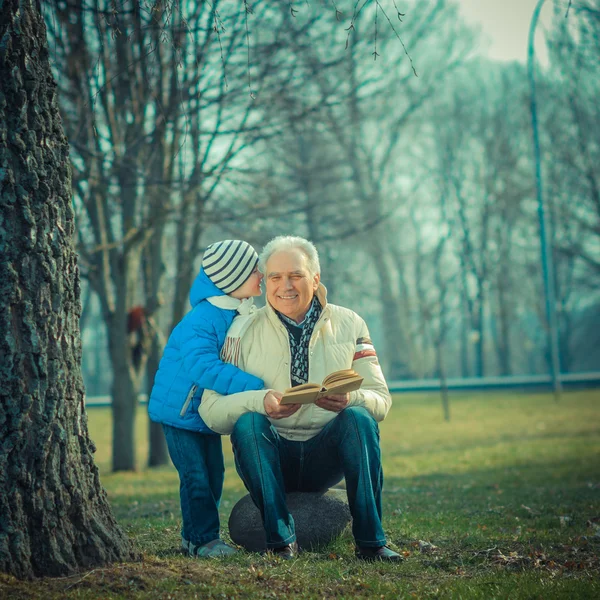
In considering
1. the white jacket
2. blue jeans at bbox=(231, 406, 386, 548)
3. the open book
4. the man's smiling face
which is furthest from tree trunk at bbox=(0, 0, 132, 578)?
the man's smiling face

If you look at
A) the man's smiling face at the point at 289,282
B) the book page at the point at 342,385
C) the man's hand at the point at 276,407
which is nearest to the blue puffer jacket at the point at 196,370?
the man's hand at the point at 276,407

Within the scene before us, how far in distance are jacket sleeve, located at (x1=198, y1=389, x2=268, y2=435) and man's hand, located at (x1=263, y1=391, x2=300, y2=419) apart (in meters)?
0.04

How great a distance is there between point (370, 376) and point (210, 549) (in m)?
1.30

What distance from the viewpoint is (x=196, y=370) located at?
445 centimetres

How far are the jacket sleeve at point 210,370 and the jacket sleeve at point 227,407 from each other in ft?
0.18

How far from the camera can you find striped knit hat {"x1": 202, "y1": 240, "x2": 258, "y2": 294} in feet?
15.6

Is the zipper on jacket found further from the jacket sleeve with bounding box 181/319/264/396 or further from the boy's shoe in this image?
the boy's shoe

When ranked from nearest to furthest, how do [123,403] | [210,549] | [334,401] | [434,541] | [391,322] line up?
1. [334,401]
2. [210,549]
3. [434,541]
4. [123,403]
5. [391,322]

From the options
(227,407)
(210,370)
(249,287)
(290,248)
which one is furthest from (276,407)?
(290,248)

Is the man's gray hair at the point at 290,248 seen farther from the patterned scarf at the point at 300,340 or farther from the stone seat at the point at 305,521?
the stone seat at the point at 305,521

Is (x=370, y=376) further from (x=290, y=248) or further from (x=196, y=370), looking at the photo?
(x=196, y=370)

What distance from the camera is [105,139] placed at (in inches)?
464

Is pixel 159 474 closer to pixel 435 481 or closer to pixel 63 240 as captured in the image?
pixel 435 481

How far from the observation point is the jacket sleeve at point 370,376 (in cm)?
463
